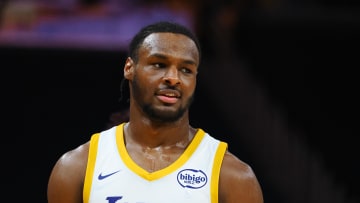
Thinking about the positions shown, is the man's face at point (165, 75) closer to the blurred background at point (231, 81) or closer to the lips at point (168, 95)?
the lips at point (168, 95)

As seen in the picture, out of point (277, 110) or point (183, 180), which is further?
point (277, 110)

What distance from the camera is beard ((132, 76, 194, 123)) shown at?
326 cm

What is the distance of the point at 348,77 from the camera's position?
9.64 metres

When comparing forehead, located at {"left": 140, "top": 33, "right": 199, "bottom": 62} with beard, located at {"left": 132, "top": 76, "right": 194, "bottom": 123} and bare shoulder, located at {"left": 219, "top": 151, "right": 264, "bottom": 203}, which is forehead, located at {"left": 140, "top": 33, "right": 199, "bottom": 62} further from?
bare shoulder, located at {"left": 219, "top": 151, "right": 264, "bottom": 203}

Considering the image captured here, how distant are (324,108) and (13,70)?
3514 millimetres

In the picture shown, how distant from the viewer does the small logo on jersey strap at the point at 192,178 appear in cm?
321

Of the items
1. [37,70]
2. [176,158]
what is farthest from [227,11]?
[176,158]

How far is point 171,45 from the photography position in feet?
10.7

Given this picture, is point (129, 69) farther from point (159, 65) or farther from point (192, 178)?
point (192, 178)

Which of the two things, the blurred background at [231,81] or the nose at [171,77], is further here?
the blurred background at [231,81]

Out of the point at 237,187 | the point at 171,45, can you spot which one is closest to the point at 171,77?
the point at 171,45

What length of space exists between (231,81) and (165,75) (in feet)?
20.1

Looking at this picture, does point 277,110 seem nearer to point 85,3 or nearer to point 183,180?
point 85,3

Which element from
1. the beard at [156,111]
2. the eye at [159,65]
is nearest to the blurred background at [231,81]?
A: the beard at [156,111]
